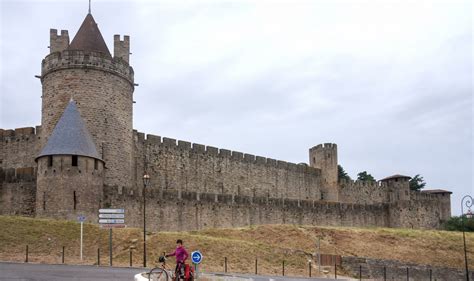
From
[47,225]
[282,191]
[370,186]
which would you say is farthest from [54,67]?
[370,186]

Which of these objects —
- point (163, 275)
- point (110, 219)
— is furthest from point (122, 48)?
point (163, 275)

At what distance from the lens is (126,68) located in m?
43.2

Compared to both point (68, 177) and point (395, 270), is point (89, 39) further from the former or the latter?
point (395, 270)

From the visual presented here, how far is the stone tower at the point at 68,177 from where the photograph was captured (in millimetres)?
36438

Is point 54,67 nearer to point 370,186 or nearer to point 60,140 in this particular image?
point 60,140

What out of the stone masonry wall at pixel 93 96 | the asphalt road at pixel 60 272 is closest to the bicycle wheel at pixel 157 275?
the asphalt road at pixel 60 272

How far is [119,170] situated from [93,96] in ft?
15.0

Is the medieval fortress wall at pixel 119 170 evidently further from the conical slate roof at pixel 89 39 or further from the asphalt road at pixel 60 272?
the asphalt road at pixel 60 272

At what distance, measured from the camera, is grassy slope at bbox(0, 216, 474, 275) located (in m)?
30.5

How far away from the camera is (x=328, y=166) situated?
211ft

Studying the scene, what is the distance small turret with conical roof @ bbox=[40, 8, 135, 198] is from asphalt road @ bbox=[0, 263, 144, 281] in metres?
14.5

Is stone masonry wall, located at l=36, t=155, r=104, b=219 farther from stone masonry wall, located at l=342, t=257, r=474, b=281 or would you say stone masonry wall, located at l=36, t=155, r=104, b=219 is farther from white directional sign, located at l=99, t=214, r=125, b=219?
stone masonry wall, located at l=342, t=257, r=474, b=281

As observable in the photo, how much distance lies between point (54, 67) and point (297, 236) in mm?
17348

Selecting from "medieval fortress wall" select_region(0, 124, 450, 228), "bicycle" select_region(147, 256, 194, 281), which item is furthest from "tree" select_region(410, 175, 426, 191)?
"bicycle" select_region(147, 256, 194, 281)
